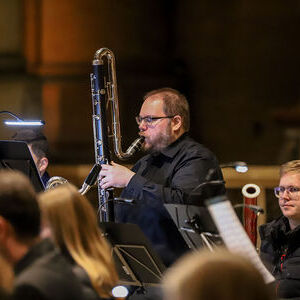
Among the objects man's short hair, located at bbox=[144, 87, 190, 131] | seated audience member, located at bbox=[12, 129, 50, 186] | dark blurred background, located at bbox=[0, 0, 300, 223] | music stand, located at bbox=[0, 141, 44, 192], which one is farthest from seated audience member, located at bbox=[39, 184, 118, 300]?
dark blurred background, located at bbox=[0, 0, 300, 223]

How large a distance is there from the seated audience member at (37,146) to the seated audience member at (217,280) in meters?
3.47

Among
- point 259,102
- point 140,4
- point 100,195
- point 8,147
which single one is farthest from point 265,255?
point 140,4

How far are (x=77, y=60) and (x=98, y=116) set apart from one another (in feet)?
10.6

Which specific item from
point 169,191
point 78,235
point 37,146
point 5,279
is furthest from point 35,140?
point 5,279

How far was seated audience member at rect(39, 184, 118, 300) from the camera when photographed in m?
3.76

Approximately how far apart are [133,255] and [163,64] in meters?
4.41

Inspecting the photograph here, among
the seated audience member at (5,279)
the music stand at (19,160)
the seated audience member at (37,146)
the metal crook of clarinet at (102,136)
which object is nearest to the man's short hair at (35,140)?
the seated audience member at (37,146)

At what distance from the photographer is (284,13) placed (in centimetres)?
866

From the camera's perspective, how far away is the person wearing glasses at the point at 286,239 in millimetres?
5074

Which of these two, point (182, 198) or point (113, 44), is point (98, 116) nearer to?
point (182, 198)

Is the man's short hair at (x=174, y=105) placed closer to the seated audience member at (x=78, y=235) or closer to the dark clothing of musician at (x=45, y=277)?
the seated audience member at (x=78, y=235)

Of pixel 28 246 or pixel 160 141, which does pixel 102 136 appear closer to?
pixel 160 141

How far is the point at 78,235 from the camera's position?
3793mm

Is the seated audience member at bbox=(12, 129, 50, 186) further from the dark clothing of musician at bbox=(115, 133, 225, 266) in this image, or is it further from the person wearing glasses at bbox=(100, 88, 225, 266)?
the dark clothing of musician at bbox=(115, 133, 225, 266)
